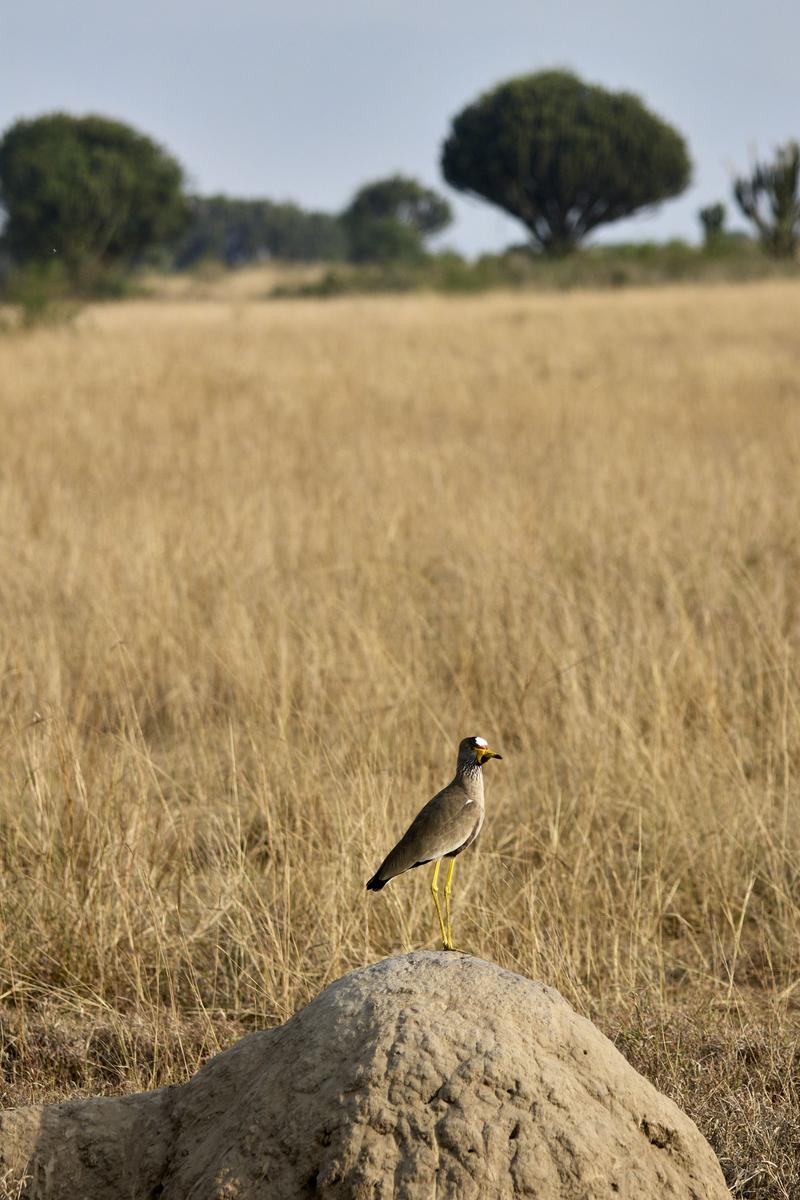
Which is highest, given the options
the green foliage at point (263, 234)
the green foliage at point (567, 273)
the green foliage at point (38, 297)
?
the green foliage at point (263, 234)

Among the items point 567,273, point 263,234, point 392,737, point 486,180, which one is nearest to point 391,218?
point 486,180

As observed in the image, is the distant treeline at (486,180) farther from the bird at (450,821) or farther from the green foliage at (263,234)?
the bird at (450,821)

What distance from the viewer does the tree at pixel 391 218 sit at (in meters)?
58.9

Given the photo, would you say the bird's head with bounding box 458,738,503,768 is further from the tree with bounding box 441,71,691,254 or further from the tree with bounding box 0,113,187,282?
the tree with bounding box 441,71,691,254

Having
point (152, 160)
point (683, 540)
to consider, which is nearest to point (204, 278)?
point (152, 160)

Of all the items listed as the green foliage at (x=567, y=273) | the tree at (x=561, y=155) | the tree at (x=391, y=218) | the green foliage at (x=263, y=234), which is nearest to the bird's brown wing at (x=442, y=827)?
the green foliage at (x=567, y=273)

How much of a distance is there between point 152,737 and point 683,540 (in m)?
2.81

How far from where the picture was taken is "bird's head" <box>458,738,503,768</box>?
212 centimetres

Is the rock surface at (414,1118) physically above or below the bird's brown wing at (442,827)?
below

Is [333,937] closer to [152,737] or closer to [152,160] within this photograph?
[152,737]

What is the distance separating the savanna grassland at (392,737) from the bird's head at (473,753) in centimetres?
79

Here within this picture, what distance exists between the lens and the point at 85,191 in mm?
41656

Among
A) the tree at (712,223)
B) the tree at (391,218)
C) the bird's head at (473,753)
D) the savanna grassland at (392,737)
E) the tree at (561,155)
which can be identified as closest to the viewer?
the bird's head at (473,753)

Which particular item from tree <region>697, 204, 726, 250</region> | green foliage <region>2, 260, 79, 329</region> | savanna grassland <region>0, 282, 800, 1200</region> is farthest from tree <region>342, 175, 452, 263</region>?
savanna grassland <region>0, 282, 800, 1200</region>
